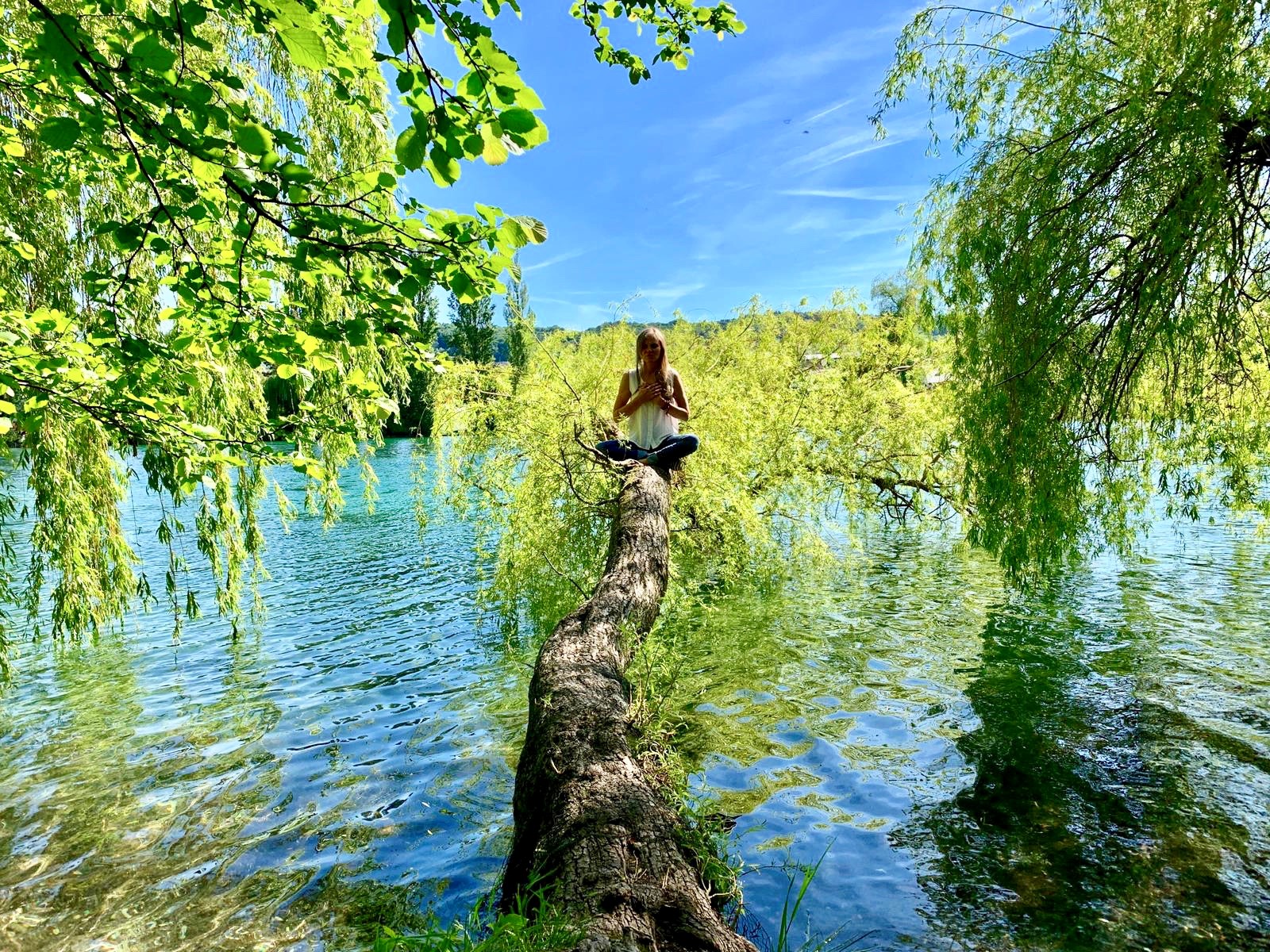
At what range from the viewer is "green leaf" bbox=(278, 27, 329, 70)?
1.88 metres

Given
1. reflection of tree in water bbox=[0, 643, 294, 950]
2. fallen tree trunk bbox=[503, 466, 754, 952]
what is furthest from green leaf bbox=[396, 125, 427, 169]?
reflection of tree in water bbox=[0, 643, 294, 950]

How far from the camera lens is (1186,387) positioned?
636cm

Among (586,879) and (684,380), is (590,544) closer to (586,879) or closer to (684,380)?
(684,380)

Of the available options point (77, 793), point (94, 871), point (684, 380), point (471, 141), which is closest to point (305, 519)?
point (684, 380)

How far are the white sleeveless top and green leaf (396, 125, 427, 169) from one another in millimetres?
5276

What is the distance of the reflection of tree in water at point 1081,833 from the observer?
3.26 m

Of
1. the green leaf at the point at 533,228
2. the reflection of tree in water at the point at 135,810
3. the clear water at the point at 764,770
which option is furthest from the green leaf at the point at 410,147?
the reflection of tree in water at the point at 135,810

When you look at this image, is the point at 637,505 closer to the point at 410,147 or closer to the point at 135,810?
the point at 135,810

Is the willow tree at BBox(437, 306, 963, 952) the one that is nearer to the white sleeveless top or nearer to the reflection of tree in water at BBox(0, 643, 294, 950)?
the white sleeveless top

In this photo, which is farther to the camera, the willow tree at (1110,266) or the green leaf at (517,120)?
the willow tree at (1110,266)

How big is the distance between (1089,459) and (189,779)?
25.6 feet

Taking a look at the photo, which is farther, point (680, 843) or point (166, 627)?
point (166, 627)

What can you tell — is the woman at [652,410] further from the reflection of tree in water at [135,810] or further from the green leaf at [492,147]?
the green leaf at [492,147]

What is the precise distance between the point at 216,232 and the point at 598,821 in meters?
4.59
